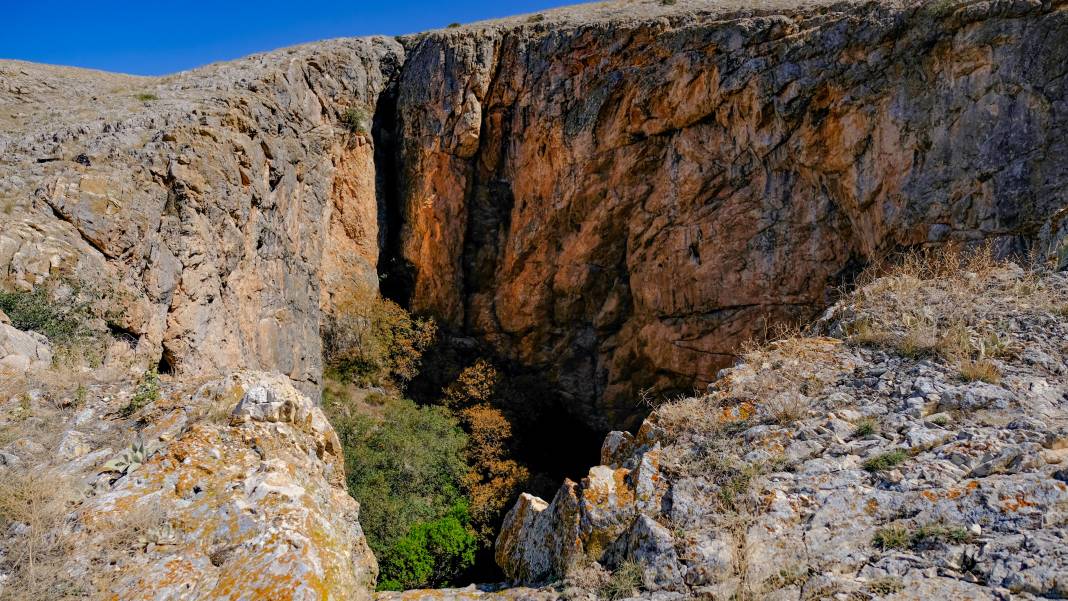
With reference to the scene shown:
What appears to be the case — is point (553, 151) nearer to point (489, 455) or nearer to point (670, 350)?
point (670, 350)

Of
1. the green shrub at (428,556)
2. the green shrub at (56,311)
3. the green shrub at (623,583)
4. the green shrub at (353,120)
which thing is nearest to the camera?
the green shrub at (623,583)

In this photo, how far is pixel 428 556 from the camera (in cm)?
1286

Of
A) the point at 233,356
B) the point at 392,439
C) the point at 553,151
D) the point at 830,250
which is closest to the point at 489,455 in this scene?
the point at 392,439

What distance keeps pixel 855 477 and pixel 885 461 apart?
0.28m

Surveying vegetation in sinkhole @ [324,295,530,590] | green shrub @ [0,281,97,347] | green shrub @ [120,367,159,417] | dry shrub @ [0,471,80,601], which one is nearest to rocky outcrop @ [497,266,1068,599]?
dry shrub @ [0,471,80,601]

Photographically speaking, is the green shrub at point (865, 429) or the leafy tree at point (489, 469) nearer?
the green shrub at point (865, 429)

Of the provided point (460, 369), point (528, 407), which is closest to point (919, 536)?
point (528, 407)

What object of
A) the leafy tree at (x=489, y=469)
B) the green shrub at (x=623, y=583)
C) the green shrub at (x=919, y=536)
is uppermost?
the green shrub at (x=919, y=536)

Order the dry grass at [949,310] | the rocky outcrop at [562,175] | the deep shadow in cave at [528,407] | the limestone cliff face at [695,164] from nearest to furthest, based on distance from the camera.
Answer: the dry grass at [949,310] < the rocky outcrop at [562,175] < the limestone cliff face at [695,164] < the deep shadow in cave at [528,407]

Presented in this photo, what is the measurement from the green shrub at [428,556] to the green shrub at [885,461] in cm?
947

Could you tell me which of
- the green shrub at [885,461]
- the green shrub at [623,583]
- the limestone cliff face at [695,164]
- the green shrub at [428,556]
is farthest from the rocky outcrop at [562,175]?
the green shrub at [623,583]

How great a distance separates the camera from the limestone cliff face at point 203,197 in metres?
10.6

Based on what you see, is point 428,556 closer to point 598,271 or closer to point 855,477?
point 855,477

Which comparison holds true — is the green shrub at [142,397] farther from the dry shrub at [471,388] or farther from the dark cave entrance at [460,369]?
the dark cave entrance at [460,369]
